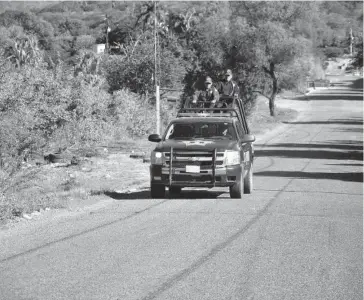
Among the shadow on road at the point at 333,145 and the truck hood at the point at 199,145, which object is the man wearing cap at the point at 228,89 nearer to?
the truck hood at the point at 199,145

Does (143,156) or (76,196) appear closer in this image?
(76,196)

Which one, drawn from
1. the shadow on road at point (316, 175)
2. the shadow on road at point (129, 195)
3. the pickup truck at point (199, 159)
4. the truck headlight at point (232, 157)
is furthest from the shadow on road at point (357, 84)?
the truck headlight at point (232, 157)

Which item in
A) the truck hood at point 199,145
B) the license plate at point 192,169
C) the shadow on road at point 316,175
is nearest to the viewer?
the license plate at point 192,169

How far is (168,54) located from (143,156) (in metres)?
22.0

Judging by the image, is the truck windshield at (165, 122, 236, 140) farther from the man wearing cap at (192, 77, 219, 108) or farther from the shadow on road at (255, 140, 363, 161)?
the shadow on road at (255, 140, 363, 161)

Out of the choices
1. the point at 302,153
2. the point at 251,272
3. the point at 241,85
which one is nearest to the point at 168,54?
the point at 241,85

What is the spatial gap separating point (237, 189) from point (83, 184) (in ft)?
16.1

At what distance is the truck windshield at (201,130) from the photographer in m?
17.4

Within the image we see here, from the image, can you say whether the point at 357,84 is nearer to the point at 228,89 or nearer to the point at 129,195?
the point at 228,89

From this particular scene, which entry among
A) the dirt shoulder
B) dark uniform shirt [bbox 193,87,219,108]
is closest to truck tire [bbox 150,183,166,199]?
the dirt shoulder

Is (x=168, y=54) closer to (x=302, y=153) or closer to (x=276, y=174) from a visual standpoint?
(x=302, y=153)

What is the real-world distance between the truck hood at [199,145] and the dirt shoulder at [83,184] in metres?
1.59

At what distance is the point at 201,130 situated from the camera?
17.5m

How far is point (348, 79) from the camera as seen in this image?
146m
